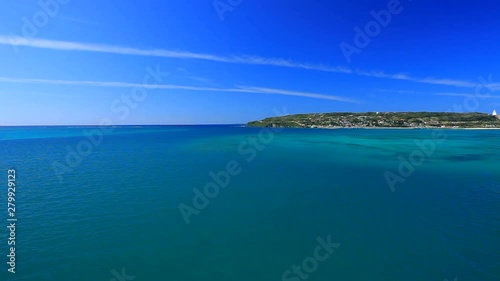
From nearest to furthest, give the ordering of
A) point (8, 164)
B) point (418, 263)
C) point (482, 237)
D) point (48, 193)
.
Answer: point (418, 263) → point (482, 237) → point (48, 193) → point (8, 164)

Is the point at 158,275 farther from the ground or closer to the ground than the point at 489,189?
closer to the ground

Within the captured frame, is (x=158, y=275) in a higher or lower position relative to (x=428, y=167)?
lower

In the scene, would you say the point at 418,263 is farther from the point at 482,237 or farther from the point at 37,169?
the point at 37,169

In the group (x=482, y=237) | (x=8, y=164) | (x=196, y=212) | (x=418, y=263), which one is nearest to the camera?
(x=418, y=263)

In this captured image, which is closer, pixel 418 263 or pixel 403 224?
pixel 418 263

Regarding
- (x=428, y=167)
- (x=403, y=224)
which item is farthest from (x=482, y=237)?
(x=428, y=167)

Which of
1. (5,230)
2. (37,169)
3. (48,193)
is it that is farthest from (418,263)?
(37,169)

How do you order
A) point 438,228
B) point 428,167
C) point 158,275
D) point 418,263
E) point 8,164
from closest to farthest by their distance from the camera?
point 158,275 < point 418,263 < point 438,228 < point 428,167 < point 8,164

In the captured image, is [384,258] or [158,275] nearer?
[158,275]

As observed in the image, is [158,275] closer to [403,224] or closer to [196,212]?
[196,212]
